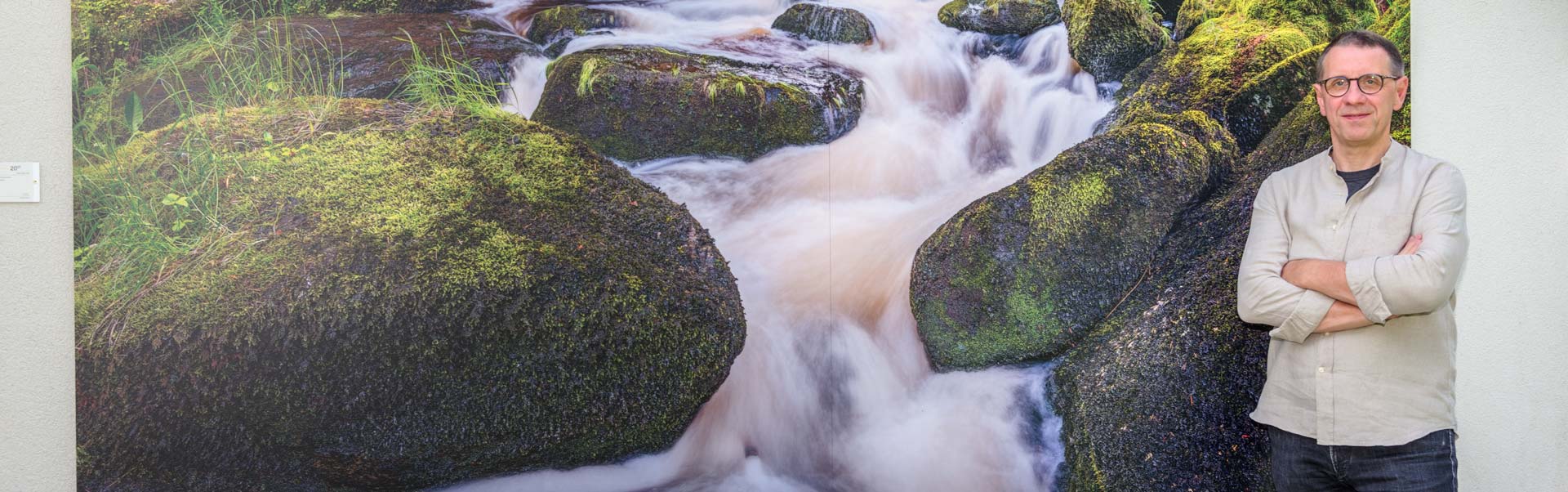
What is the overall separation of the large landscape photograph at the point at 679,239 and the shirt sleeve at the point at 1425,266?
0.61 metres

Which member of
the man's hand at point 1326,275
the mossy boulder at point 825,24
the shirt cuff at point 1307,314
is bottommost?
the shirt cuff at point 1307,314

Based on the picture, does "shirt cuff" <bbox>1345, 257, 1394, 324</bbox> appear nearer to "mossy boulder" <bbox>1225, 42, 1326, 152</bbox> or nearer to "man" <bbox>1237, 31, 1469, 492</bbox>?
"man" <bbox>1237, 31, 1469, 492</bbox>

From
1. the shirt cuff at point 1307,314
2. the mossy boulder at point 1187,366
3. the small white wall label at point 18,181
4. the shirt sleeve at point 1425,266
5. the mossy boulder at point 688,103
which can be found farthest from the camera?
the mossy boulder at point 688,103

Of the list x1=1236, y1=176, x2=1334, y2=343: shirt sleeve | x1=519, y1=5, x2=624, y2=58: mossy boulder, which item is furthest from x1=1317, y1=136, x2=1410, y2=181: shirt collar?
x1=519, y1=5, x2=624, y2=58: mossy boulder

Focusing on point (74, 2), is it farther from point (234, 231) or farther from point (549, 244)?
point (549, 244)

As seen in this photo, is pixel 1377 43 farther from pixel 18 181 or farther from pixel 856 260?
pixel 18 181

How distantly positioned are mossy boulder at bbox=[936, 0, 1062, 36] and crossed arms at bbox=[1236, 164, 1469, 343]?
2.93 ft

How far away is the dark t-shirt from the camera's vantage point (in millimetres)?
1760

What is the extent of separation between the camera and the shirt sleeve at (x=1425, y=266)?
5.23 ft

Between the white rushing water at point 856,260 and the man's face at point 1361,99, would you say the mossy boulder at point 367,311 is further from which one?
the man's face at point 1361,99

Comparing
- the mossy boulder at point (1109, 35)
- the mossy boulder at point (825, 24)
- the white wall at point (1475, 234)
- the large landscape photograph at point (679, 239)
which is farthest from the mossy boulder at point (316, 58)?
the mossy boulder at point (1109, 35)

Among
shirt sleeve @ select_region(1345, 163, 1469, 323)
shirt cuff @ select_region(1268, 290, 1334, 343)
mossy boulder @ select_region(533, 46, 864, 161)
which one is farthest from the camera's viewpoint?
mossy boulder @ select_region(533, 46, 864, 161)

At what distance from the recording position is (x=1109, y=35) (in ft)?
7.93

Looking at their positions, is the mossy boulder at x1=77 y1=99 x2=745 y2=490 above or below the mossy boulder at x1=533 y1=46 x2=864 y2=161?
below
